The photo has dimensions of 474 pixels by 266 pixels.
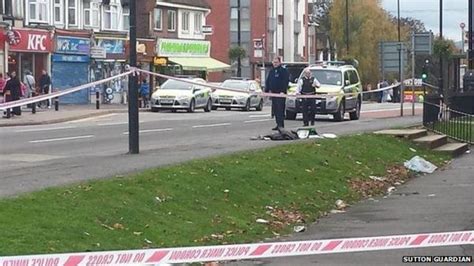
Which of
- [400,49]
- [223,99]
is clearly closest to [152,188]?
[400,49]

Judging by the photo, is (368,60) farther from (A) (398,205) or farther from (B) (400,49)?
(A) (398,205)

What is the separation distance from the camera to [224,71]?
7812 centimetres

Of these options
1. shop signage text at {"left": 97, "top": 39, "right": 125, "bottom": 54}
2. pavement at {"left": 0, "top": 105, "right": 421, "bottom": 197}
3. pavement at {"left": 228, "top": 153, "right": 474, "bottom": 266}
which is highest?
shop signage text at {"left": 97, "top": 39, "right": 125, "bottom": 54}

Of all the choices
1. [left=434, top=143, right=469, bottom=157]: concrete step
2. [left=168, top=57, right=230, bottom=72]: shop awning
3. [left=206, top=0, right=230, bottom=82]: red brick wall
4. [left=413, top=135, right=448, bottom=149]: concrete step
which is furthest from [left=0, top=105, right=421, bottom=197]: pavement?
[left=206, top=0, right=230, bottom=82]: red brick wall

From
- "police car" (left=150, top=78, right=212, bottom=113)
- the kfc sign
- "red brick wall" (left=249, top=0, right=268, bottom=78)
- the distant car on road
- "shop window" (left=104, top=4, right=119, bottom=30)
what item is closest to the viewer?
"police car" (left=150, top=78, right=212, bottom=113)

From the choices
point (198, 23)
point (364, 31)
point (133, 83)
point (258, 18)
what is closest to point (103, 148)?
point (133, 83)

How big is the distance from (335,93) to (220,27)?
54.0 metres

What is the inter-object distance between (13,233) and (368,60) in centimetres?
8650

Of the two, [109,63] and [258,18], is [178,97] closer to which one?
[109,63]

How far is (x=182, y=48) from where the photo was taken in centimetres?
6844

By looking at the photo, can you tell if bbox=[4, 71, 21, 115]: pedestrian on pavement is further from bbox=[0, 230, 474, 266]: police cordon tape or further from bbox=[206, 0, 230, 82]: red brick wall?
bbox=[206, 0, 230, 82]: red brick wall

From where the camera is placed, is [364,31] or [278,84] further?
[364,31]

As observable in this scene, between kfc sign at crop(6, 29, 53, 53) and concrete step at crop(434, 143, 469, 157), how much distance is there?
26969 millimetres

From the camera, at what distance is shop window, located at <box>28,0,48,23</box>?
51.1m
